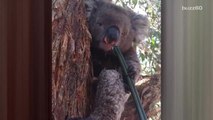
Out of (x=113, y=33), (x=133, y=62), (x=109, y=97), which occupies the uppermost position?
(x=113, y=33)

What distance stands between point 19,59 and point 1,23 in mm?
147

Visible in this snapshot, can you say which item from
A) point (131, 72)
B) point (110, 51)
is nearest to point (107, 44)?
point (110, 51)

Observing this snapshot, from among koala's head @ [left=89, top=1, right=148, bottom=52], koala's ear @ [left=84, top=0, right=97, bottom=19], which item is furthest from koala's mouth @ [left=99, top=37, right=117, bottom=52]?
koala's ear @ [left=84, top=0, right=97, bottom=19]

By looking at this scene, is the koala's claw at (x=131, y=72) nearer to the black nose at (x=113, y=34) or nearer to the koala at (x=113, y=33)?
the koala at (x=113, y=33)

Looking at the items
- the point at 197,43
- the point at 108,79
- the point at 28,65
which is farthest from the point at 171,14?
the point at 28,65

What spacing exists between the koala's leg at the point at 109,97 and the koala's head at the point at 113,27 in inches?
3.8

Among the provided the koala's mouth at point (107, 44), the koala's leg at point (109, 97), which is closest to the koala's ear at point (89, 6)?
Answer: the koala's mouth at point (107, 44)

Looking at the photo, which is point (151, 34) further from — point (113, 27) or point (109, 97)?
point (109, 97)

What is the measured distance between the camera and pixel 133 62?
120 cm

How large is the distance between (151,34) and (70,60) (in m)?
0.30

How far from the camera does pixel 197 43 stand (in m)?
1.12

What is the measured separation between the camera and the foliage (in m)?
1.18

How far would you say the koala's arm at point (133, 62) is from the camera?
3.92ft

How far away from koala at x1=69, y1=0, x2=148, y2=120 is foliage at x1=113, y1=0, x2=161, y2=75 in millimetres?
29
